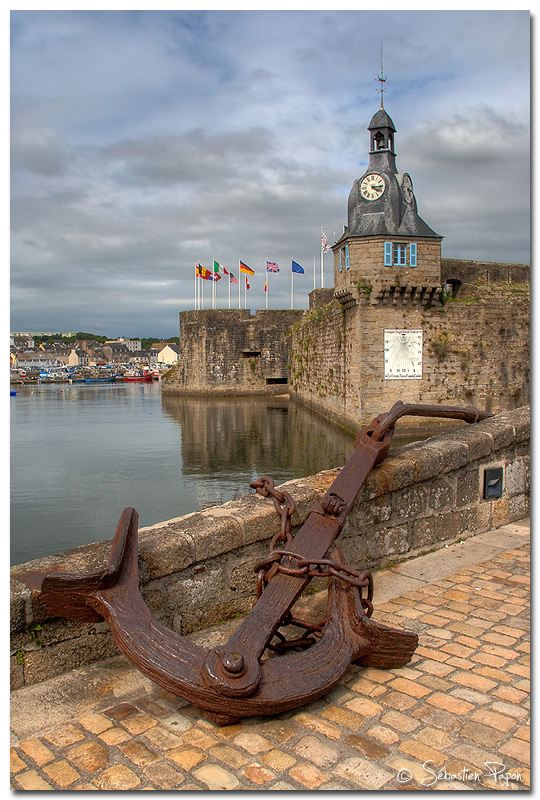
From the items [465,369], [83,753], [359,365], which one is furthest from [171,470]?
[83,753]

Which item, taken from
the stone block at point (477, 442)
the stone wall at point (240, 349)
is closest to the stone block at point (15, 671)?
the stone block at point (477, 442)

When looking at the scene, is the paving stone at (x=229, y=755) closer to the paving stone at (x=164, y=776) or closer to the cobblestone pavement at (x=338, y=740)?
the cobblestone pavement at (x=338, y=740)

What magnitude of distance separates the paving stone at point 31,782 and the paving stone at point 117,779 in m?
0.15

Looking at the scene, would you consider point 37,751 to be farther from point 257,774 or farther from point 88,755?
point 257,774

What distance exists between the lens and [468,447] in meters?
4.23

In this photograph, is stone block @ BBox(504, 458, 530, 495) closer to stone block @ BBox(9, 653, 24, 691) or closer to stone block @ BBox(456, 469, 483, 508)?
stone block @ BBox(456, 469, 483, 508)

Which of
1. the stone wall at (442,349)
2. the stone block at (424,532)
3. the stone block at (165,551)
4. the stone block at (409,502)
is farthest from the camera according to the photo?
the stone wall at (442,349)

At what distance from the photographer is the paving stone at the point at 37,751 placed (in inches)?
78.2

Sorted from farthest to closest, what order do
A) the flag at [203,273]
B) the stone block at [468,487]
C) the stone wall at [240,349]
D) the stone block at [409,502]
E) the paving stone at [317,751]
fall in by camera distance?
the flag at [203,273] → the stone wall at [240,349] → the stone block at [468,487] → the stone block at [409,502] → the paving stone at [317,751]

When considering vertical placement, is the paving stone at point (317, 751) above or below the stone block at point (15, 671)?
below

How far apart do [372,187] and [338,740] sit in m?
16.8

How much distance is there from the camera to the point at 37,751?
2027 millimetres

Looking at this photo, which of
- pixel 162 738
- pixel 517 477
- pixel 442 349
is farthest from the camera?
pixel 442 349

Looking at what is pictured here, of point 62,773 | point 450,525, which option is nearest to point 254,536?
point 62,773
